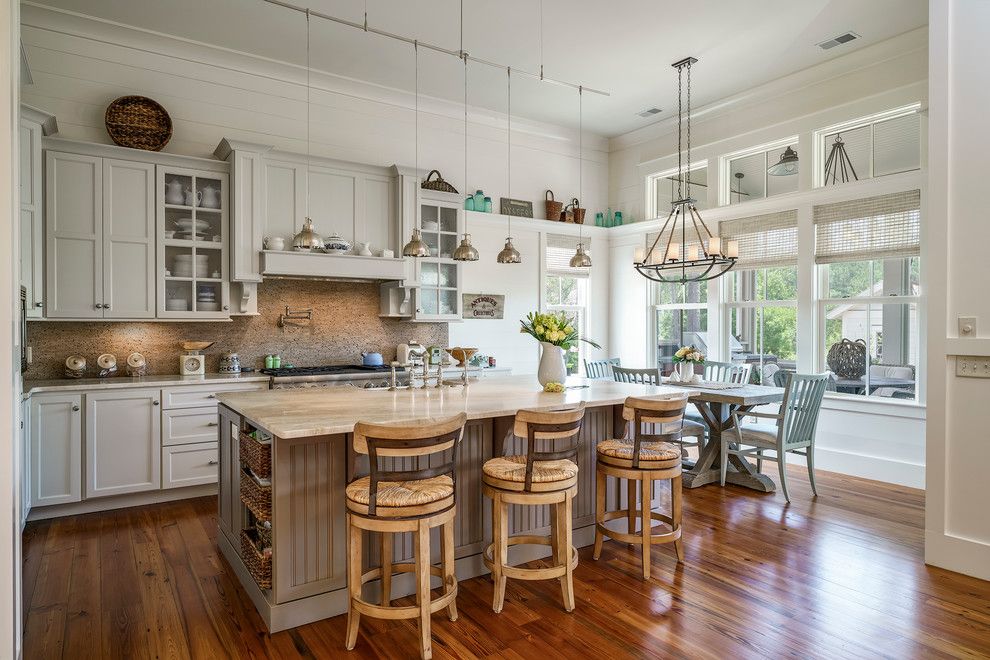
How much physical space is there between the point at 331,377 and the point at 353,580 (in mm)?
2802

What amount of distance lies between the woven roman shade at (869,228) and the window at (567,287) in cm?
274

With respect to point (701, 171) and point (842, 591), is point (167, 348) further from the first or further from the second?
point (701, 171)

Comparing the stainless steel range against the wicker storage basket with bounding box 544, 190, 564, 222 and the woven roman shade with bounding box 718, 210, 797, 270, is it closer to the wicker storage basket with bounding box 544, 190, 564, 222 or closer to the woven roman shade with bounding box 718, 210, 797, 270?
the wicker storage basket with bounding box 544, 190, 564, 222

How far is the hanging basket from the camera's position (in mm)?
5363

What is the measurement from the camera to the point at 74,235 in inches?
171

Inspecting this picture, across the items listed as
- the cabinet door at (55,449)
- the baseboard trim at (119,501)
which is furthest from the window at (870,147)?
the cabinet door at (55,449)

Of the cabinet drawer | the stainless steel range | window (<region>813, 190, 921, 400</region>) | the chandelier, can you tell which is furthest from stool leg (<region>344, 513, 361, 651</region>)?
window (<region>813, 190, 921, 400</region>)

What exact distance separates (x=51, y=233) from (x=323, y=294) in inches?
84.4

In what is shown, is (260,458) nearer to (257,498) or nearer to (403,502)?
(257,498)

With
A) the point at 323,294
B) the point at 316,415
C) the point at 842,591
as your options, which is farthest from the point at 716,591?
the point at 323,294

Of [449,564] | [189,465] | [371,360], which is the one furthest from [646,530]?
[189,465]

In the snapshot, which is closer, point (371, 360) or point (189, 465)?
point (189, 465)

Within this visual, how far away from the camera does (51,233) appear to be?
426 cm

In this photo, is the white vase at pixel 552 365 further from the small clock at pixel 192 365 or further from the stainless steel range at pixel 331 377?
the small clock at pixel 192 365
